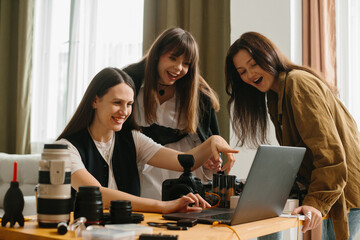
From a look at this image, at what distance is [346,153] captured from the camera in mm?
1728

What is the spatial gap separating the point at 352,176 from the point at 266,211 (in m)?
0.53

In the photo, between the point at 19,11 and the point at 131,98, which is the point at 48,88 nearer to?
A: the point at 19,11

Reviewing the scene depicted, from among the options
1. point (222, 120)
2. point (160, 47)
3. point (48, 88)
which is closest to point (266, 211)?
point (160, 47)

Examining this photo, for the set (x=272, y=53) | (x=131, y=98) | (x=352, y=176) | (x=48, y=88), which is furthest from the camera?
(x=48, y=88)

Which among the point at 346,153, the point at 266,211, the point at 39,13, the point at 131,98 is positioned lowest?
the point at 266,211

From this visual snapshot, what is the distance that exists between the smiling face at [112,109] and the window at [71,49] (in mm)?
2164

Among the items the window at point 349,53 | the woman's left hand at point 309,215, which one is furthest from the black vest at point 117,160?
the window at point 349,53

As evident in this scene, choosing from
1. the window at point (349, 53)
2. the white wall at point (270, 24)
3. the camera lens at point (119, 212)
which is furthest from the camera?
the window at point (349, 53)

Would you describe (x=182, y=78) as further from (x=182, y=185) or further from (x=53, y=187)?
(x=53, y=187)

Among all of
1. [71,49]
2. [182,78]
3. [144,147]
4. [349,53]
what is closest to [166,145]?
[144,147]

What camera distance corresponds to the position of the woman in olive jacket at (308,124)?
1.56m

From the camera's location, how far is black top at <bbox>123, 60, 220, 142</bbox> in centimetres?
223

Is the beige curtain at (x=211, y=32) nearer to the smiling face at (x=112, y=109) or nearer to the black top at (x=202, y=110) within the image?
the black top at (x=202, y=110)

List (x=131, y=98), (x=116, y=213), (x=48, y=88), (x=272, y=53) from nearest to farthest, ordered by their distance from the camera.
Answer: (x=116, y=213), (x=131, y=98), (x=272, y=53), (x=48, y=88)
